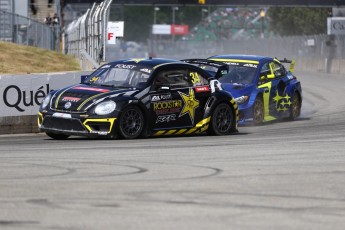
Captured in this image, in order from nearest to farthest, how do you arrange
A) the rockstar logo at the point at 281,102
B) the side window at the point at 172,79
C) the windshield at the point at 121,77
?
the windshield at the point at 121,77
the side window at the point at 172,79
the rockstar logo at the point at 281,102

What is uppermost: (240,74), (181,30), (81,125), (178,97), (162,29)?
(240,74)

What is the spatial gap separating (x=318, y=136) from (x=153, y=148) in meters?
3.55

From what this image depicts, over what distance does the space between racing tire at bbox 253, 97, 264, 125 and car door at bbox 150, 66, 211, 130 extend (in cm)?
298

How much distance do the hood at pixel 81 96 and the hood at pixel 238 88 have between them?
13.8 feet

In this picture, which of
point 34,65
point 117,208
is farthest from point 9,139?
point 34,65

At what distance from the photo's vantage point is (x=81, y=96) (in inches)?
587

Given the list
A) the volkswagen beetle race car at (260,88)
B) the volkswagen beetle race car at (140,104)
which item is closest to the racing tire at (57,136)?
the volkswagen beetle race car at (140,104)

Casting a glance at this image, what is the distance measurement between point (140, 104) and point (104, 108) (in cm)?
66

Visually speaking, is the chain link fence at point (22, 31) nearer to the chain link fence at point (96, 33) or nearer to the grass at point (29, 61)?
the grass at point (29, 61)

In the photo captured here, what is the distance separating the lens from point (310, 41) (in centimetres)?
5841

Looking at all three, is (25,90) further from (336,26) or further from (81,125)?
(336,26)

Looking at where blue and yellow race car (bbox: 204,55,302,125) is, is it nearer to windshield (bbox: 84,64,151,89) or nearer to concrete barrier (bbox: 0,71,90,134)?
windshield (bbox: 84,64,151,89)

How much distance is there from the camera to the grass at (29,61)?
27.1m

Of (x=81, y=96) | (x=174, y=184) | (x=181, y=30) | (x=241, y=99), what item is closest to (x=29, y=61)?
(x=241, y=99)
